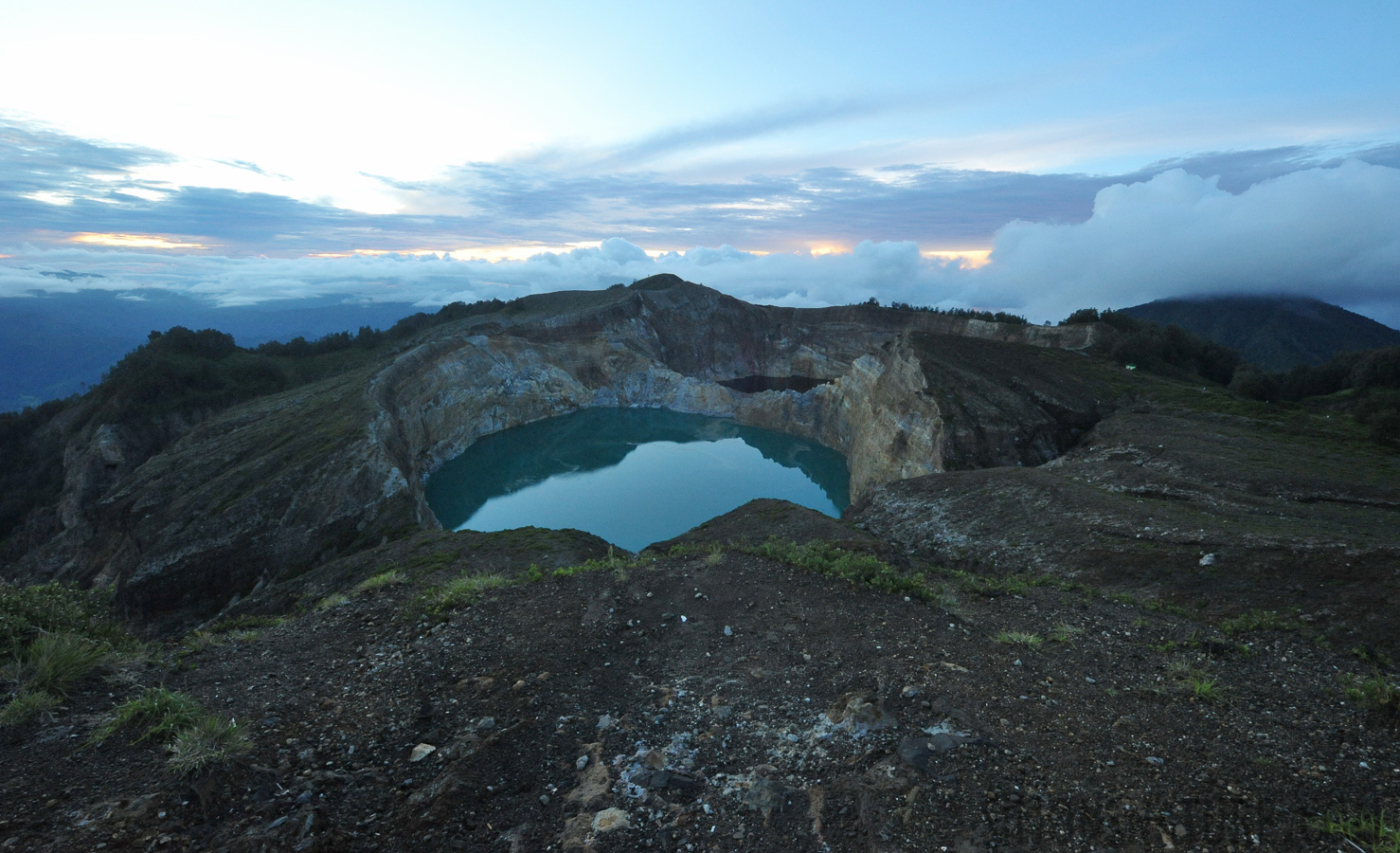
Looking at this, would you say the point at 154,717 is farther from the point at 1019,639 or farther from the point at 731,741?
the point at 1019,639

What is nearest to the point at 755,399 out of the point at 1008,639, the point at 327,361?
the point at 327,361

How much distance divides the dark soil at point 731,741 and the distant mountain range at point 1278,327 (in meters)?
85.5

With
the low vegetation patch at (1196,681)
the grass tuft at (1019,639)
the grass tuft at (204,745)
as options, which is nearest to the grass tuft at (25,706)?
the grass tuft at (204,745)

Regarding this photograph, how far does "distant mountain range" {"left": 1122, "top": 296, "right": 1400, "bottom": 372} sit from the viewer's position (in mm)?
75625

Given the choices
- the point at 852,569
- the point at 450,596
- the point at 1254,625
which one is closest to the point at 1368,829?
the point at 852,569

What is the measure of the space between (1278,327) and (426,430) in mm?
111433

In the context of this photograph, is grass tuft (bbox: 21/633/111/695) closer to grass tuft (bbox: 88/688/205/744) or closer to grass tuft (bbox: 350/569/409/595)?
grass tuft (bbox: 88/688/205/744)

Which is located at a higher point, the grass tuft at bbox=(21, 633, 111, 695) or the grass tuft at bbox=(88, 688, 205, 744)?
the grass tuft at bbox=(21, 633, 111, 695)

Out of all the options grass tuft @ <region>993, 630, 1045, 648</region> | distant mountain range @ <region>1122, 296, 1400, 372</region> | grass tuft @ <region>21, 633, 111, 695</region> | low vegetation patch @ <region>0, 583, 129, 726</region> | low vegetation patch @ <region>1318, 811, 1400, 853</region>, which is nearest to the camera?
low vegetation patch @ <region>1318, 811, 1400, 853</region>

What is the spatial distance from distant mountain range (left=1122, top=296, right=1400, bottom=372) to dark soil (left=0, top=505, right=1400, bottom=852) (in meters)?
85.5

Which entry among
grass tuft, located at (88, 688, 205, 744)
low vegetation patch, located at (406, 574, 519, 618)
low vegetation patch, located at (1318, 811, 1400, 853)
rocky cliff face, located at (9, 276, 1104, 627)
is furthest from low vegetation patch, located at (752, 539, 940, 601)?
rocky cliff face, located at (9, 276, 1104, 627)

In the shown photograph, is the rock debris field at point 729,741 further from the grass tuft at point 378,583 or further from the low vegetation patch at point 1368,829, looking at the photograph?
the grass tuft at point 378,583

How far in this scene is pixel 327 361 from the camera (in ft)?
183

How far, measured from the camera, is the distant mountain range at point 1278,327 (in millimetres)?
75625
